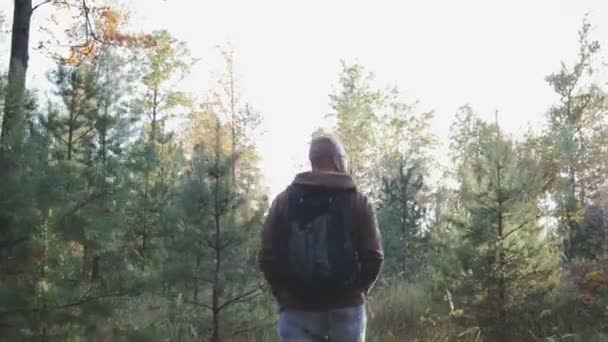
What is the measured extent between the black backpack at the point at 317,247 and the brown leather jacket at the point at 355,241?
0.16 feet

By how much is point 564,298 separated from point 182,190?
634 centimetres

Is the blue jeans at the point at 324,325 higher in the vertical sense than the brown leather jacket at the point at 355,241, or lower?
lower

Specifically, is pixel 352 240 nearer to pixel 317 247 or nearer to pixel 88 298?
pixel 317 247

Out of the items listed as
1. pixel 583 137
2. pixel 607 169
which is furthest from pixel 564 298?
→ pixel 607 169

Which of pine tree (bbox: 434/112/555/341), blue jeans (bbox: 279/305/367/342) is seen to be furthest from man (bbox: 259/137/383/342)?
pine tree (bbox: 434/112/555/341)

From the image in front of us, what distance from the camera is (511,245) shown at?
8.95m

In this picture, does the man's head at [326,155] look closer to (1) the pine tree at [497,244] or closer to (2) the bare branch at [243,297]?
(2) the bare branch at [243,297]

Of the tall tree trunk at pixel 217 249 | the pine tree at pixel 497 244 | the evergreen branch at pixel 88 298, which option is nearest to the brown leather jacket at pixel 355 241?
the evergreen branch at pixel 88 298

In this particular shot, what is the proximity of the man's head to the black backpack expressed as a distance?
23 cm

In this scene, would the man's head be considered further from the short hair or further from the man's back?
the man's back

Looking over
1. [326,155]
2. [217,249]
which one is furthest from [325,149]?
[217,249]

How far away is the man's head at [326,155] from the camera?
4223mm

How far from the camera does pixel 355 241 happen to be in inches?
160

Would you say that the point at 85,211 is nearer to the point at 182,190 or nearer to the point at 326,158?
the point at 326,158
